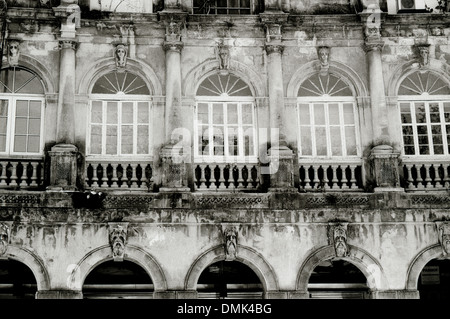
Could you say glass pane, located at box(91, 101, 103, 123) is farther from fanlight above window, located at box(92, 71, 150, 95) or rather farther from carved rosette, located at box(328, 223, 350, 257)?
carved rosette, located at box(328, 223, 350, 257)

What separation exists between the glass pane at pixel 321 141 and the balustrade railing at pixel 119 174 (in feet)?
12.0

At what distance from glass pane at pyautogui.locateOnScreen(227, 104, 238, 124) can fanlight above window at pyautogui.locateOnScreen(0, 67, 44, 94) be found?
404cm

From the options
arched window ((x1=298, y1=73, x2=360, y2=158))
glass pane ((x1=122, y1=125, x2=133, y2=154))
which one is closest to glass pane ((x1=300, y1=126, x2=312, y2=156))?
arched window ((x1=298, y1=73, x2=360, y2=158))

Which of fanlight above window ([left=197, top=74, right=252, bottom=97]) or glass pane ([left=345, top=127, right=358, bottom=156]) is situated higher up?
fanlight above window ([left=197, top=74, right=252, bottom=97])

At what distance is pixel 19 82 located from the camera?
569 inches

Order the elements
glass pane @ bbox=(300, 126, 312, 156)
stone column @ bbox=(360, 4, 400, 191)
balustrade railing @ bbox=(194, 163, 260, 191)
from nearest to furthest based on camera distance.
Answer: stone column @ bbox=(360, 4, 400, 191) < balustrade railing @ bbox=(194, 163, 260, 191) < glass pane @ bbox=(300, 126, 312, 156)

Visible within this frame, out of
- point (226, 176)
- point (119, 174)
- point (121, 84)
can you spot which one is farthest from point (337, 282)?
point (121, 84)

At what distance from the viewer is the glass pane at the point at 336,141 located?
14.6 m

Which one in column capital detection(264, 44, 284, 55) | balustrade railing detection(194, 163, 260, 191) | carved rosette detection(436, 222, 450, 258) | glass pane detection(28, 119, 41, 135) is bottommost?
carved rosette detection(436, 222, 450, 258)

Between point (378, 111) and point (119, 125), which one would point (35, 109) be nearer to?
point (119, 125)

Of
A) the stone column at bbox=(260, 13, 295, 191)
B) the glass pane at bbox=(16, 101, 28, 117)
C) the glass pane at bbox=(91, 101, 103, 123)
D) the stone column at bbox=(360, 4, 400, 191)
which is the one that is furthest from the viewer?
the glass pane at bbox=(91, 101, 103, 123)

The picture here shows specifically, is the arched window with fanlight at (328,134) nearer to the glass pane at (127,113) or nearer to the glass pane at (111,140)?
the glass pane at (127,113)

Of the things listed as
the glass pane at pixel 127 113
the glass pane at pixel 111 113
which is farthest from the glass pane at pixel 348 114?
the glass pane at pixel 111 113

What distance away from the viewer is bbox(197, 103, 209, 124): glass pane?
14.6 meters
